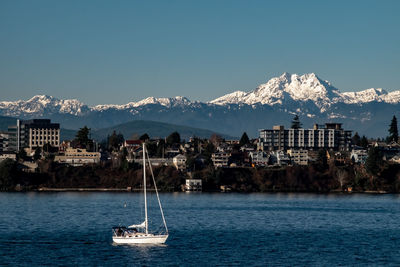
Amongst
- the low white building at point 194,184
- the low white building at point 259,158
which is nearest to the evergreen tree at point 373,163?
the low white building at point 259,158

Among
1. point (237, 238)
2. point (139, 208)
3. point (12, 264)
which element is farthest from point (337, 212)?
point (12, 264)

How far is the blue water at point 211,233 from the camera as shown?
59.5 m

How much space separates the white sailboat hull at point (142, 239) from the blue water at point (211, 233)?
0.94 m

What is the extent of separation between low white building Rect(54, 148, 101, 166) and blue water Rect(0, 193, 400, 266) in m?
49.1

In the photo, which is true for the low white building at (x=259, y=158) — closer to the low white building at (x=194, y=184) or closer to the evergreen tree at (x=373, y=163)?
the low white building at (x=194, y=184)

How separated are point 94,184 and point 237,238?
294 feet

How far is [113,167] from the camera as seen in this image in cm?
16512

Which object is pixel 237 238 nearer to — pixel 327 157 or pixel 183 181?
pixel 183 181

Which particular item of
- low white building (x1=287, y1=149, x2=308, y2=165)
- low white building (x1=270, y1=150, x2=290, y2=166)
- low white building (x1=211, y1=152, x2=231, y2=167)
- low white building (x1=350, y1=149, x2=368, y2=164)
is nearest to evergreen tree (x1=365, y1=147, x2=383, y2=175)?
low white building (x1=350, y1=149, x2=368, y2=164)

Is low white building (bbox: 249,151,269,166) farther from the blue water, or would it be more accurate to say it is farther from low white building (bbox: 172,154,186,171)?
the blue water

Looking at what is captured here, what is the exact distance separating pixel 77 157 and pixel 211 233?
10314 cm

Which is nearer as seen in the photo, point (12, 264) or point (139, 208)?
point (12, 264)

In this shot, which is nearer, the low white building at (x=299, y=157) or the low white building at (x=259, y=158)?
the low white building at (x=259, y=158)

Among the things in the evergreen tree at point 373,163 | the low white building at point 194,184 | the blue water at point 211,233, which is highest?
the evergreen tree at point 373,163
